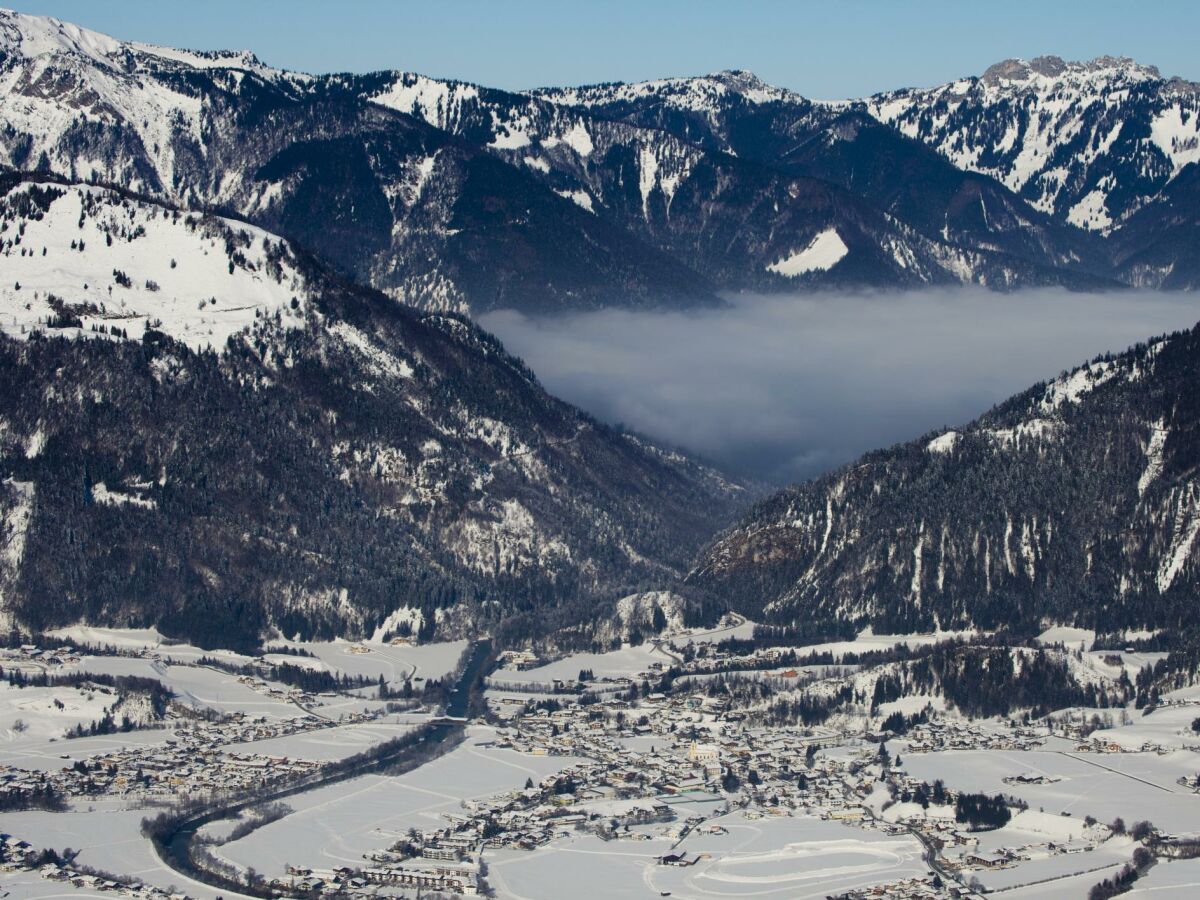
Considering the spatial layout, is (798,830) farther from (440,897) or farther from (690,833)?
(440,897)

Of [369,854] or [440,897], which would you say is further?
[369,854]

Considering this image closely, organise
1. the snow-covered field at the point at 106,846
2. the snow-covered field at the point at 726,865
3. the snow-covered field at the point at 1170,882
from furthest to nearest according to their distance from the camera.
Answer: the snow-covered field at the point at 726,865 → the snow-covered field at the point at 106,846 → the snow-covered field at the point at 1170,882

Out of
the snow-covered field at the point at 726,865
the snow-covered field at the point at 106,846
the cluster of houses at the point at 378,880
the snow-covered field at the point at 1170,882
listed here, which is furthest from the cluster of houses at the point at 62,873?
the snow-covered field at the point at 1170,882

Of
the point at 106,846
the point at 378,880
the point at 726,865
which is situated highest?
the point at 106,846

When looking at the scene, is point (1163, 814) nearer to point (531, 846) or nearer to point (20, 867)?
point (531, 846)

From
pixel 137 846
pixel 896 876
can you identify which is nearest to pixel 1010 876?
pixel 896 876

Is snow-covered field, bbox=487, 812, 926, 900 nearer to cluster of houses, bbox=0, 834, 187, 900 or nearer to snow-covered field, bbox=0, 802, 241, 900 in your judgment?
snow-covered field, bbox=0, 802, 241, 900

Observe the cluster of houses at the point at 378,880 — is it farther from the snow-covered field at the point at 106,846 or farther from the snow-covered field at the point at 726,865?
the snow-covered field at the point at 106,846

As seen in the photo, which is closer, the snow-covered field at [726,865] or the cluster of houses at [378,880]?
the cluster of houses at [378,880]

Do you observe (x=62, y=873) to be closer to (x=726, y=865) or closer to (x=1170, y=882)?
(x=726, y=865)

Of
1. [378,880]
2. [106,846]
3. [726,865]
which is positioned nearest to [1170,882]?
[726,865]
